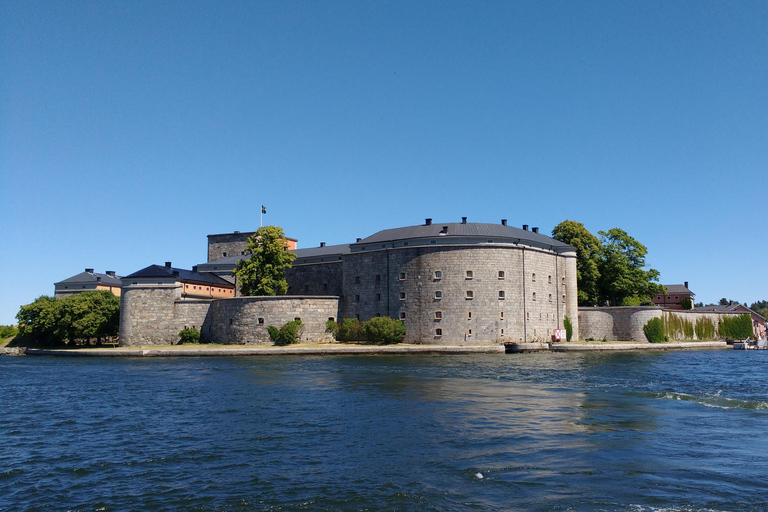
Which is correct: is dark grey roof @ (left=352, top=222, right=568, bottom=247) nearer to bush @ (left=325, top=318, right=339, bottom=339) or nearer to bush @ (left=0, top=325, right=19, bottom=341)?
bush @ (left=325, top=318, right=339, bottom=339)

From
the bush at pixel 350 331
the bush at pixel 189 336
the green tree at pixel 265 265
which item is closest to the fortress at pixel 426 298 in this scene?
the bush at pixel 189 336

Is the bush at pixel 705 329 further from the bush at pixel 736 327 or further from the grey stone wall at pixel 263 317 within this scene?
the grey stone wall at pixel 263 317

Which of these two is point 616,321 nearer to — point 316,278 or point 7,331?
point 316,278

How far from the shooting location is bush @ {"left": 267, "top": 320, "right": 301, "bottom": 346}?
170 feet

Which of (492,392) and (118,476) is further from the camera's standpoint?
(492,392)

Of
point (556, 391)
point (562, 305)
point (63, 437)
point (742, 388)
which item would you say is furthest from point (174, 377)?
point (562, 305)

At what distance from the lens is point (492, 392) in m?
23.7

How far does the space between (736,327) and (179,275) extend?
6354 cm

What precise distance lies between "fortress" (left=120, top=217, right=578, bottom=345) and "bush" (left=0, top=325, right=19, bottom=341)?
1536cm

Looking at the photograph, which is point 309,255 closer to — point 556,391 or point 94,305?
point 94,305

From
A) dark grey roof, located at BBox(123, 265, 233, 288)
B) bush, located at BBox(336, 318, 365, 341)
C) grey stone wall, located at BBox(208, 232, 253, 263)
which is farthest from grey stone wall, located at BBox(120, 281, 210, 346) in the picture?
grey stone wall, located at BBox(208, 232, 253, 263)

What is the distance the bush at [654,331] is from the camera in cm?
5897

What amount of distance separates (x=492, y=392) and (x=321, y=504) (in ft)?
47.0

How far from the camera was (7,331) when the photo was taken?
207 feet
